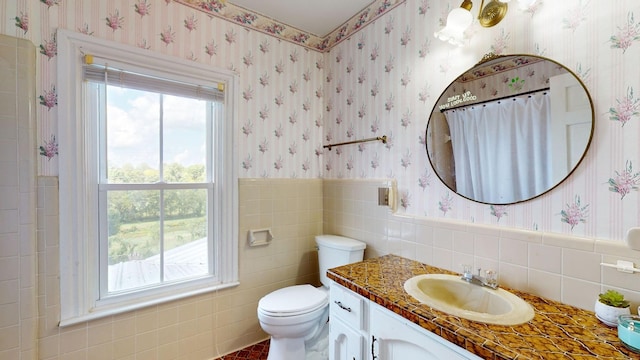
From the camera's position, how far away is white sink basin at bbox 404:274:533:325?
36.8 inches

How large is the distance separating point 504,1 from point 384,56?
0.73 metres

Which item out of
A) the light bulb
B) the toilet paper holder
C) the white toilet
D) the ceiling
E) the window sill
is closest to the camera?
the light bulb

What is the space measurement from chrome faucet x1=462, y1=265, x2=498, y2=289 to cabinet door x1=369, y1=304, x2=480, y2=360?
0.41 metres

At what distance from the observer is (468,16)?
1248 mm

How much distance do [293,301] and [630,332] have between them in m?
1.43

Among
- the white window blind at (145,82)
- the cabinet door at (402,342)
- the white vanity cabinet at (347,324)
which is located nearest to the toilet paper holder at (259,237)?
the white vanity cabinet at (347,324)

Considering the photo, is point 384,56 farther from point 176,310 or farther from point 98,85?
point 176,310

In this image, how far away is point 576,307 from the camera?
102 centimetres

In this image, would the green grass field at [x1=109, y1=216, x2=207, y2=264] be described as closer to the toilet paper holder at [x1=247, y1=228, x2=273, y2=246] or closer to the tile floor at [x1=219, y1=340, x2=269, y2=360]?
the toilet paper holder at [x1=247, y1=228, x2=273, y2=246]

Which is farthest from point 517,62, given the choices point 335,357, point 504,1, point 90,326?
point 90,326

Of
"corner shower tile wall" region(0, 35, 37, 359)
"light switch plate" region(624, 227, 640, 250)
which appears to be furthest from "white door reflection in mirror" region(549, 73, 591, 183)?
"corner shower tile wall" region(0, 35, 37, 359)

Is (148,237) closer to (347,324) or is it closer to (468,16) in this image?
(347,324)

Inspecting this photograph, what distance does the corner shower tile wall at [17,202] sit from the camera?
1265mm

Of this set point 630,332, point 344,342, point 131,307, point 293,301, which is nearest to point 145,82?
point 131,307
